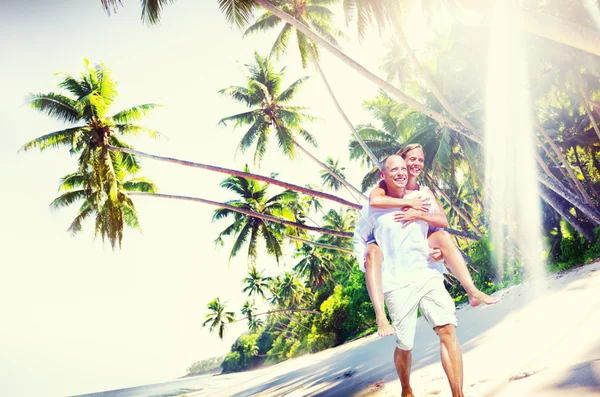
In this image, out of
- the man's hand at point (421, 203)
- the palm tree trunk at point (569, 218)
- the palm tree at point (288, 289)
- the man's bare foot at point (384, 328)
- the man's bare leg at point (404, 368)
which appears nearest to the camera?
the man's bare foot at point (384, 328)

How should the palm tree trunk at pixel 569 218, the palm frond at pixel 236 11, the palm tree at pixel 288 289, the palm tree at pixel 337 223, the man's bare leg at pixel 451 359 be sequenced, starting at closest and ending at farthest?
the man's bare leg at pixel 451 359, the palm frond at pixel 236 11, the palm tree trunk at pixel 569 218, the palm tree at pixel 337 223, the palm tree at pixel 288 289

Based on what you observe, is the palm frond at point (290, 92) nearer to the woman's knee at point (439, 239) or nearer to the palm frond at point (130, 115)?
the palm frond at point (130, 115)

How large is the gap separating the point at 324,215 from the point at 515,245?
19.4m

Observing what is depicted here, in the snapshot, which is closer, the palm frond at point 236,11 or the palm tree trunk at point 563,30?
the palm tree trunk at point 563,30

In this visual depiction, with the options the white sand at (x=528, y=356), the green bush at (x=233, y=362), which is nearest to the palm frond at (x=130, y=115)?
the white sand at (x=528, y=356)

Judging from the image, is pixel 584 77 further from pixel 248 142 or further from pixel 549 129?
pixel 248 142

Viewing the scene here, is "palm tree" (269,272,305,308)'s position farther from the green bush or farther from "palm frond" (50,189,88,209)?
"palm frond" (50,189,88,209)

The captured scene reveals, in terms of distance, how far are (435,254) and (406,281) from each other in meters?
0.31

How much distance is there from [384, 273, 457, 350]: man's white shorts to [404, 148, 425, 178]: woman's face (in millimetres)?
757

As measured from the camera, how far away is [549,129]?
20.3 metres

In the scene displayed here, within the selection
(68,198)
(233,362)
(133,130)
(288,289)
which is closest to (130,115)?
(133,130)

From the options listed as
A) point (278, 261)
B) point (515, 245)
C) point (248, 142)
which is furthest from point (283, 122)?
point (515, 245)

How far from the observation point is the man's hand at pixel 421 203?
2.74 m

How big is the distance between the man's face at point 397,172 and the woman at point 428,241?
0.11 metres
